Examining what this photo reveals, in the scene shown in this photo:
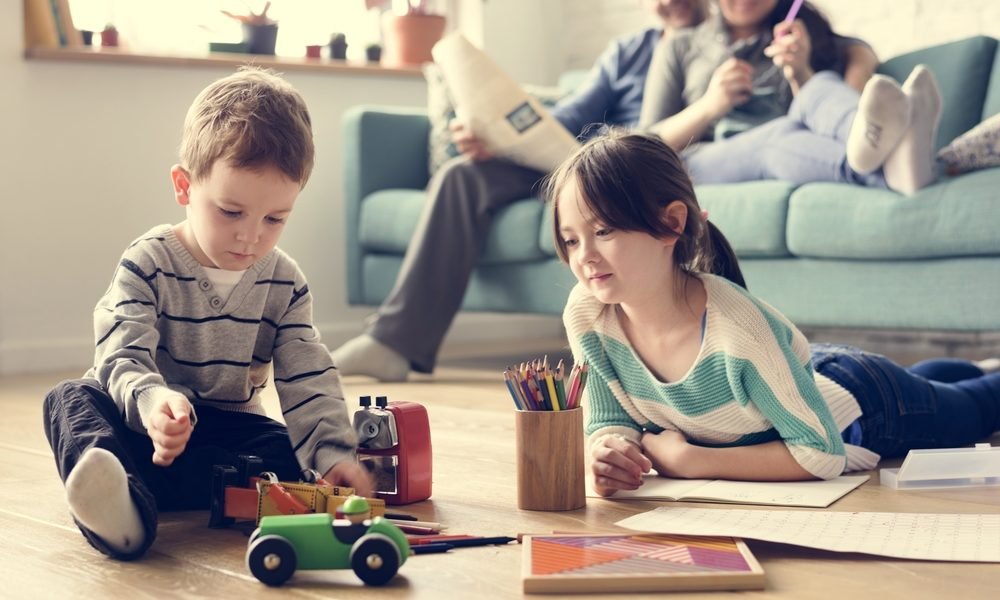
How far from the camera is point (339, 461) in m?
1.40

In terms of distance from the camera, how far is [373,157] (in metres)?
3.50

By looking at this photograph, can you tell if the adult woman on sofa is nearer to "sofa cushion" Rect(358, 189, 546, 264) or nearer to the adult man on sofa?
the adult man on sofa

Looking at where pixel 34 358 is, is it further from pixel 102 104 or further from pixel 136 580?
pixel 136 580

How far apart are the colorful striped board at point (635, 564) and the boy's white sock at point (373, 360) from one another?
1.68 meters

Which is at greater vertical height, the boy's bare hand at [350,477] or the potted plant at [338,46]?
the potted plant at [338,46]

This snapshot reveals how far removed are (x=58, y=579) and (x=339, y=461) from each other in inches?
13.8

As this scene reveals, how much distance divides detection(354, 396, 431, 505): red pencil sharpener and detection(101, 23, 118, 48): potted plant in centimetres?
247

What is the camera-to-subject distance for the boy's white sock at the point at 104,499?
3.71 ft

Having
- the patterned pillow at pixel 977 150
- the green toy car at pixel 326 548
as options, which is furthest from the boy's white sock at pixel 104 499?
the patterned pillow at pixel 977 150

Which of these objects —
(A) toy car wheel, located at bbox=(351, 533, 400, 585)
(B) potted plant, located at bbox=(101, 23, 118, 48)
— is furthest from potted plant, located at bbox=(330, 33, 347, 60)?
(A) toy car wheel, located at bbox=(351, 533, 400, 585)

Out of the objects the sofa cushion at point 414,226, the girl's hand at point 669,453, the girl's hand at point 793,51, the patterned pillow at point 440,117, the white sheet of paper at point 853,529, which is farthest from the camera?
the patterned pillow at point 440,117

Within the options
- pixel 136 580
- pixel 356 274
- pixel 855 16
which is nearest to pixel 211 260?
pixel 136 580

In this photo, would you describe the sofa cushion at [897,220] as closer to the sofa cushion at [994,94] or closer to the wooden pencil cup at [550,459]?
the sofa cushion at [994,94]

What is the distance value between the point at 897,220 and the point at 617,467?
1.18 metres
